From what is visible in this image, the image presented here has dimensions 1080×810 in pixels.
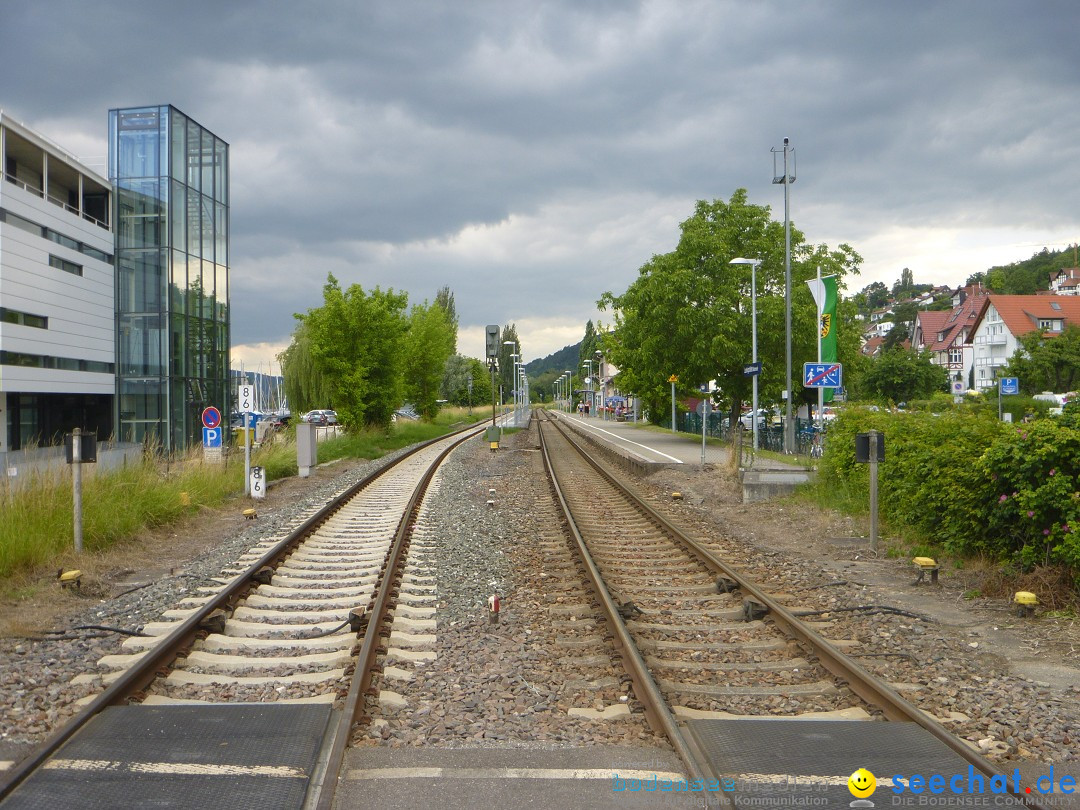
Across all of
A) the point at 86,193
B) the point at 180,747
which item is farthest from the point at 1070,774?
the point at 86,193

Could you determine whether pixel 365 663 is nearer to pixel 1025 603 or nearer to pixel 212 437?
pixel 1025 603

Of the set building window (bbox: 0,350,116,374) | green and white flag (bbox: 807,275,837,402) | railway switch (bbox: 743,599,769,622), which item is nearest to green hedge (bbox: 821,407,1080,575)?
railway switch (bbox: 743,599,769,622)

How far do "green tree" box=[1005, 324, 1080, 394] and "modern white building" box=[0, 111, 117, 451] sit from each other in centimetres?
4855

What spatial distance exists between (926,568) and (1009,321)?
248 feet

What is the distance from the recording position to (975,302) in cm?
10656

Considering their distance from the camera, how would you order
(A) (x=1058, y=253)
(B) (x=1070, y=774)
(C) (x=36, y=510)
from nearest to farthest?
(B) (x=1070, y=774), (C) (x=36, y=510), (A) (x=1058, y=253)

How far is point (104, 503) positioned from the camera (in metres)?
12.6

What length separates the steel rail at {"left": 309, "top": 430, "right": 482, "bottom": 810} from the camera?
4.20 metres

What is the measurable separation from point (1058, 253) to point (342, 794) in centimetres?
18002

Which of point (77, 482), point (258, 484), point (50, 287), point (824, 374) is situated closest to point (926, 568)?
point (77, 482)

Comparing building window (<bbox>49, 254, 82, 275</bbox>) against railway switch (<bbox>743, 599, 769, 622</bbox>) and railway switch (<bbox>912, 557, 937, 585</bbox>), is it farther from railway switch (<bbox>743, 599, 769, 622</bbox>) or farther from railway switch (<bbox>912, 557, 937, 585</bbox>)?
railway switch (<bbox>912, 557, 937, 585</bbox>)

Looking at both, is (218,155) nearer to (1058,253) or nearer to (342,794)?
(342,794)

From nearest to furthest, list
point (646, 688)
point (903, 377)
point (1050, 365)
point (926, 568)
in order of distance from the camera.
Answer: point (646, 688), point (926, 568), point (1050, 365), point (903, 377)

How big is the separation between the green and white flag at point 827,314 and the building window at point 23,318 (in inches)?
1070
